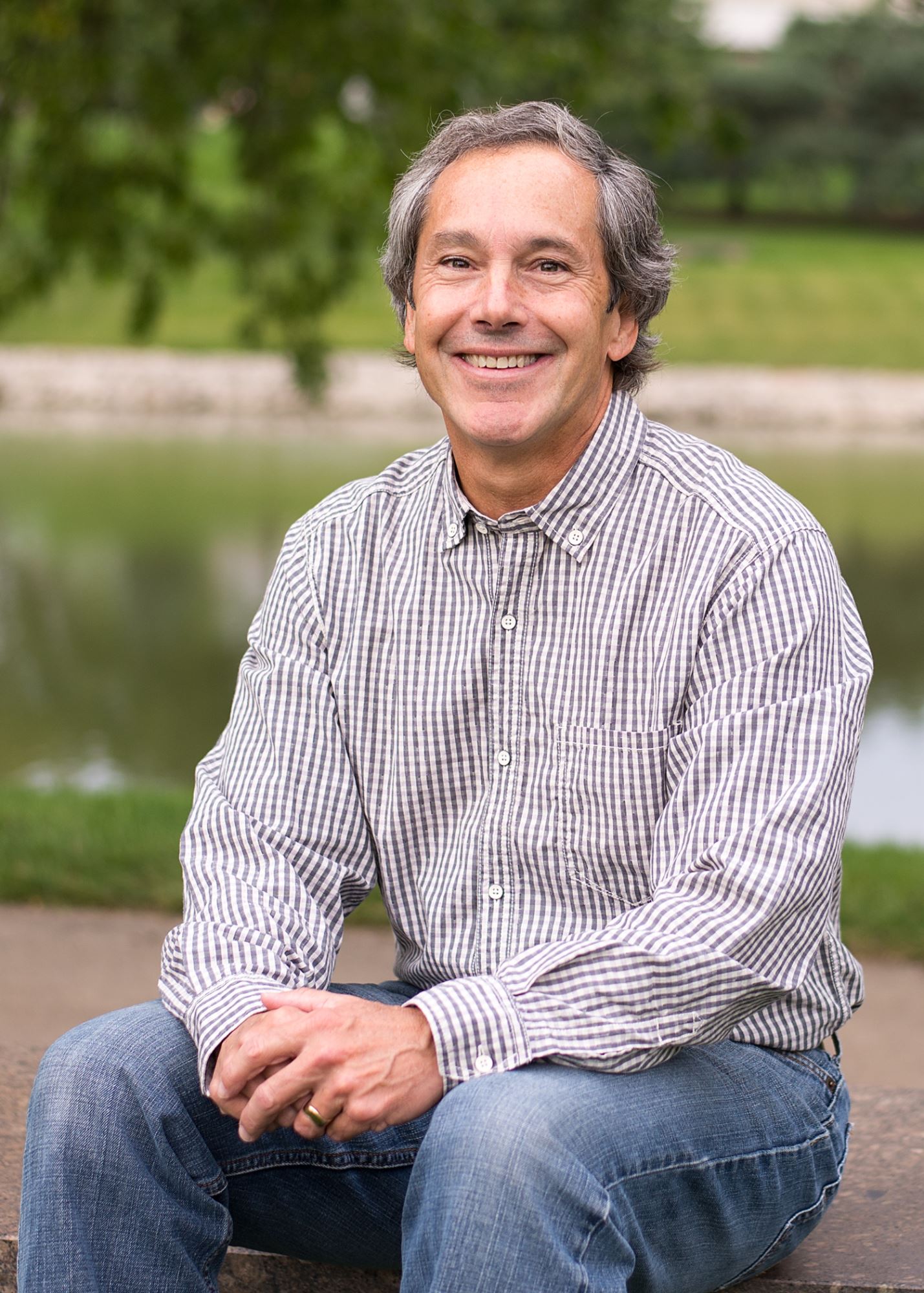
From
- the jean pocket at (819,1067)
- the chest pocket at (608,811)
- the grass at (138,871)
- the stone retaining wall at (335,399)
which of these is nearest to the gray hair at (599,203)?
the chest pocket at (608,811)

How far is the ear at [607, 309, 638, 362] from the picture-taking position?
238 cm

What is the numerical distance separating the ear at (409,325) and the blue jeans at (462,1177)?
103cm

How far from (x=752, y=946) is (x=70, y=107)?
5736 mm

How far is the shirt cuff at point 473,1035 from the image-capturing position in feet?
6.23

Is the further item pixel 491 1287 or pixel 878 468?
pixel 878 468

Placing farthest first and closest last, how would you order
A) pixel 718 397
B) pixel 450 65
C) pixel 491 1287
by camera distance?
pixel 718 397, pixel 450 65, pixel 491 1287

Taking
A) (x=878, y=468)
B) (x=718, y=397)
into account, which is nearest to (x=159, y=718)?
(x=878, y=468)

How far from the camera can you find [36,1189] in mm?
1904

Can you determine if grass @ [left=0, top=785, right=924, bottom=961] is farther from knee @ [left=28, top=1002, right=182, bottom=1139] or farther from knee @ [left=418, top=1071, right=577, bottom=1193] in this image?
knee @ [left=418, top=1071, right=577, bottom=1193]

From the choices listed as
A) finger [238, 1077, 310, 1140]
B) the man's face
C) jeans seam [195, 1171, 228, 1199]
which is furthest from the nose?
jeans seam [195, 1171, 228, 1199]

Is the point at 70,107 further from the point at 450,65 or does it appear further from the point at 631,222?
the point at 631,222

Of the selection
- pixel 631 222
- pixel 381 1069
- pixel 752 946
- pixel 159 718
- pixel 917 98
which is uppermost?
pixel 917 98

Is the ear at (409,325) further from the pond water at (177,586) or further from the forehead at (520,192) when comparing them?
the pond water at (177,586)

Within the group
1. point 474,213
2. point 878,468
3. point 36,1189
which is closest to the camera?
point 36,1189
